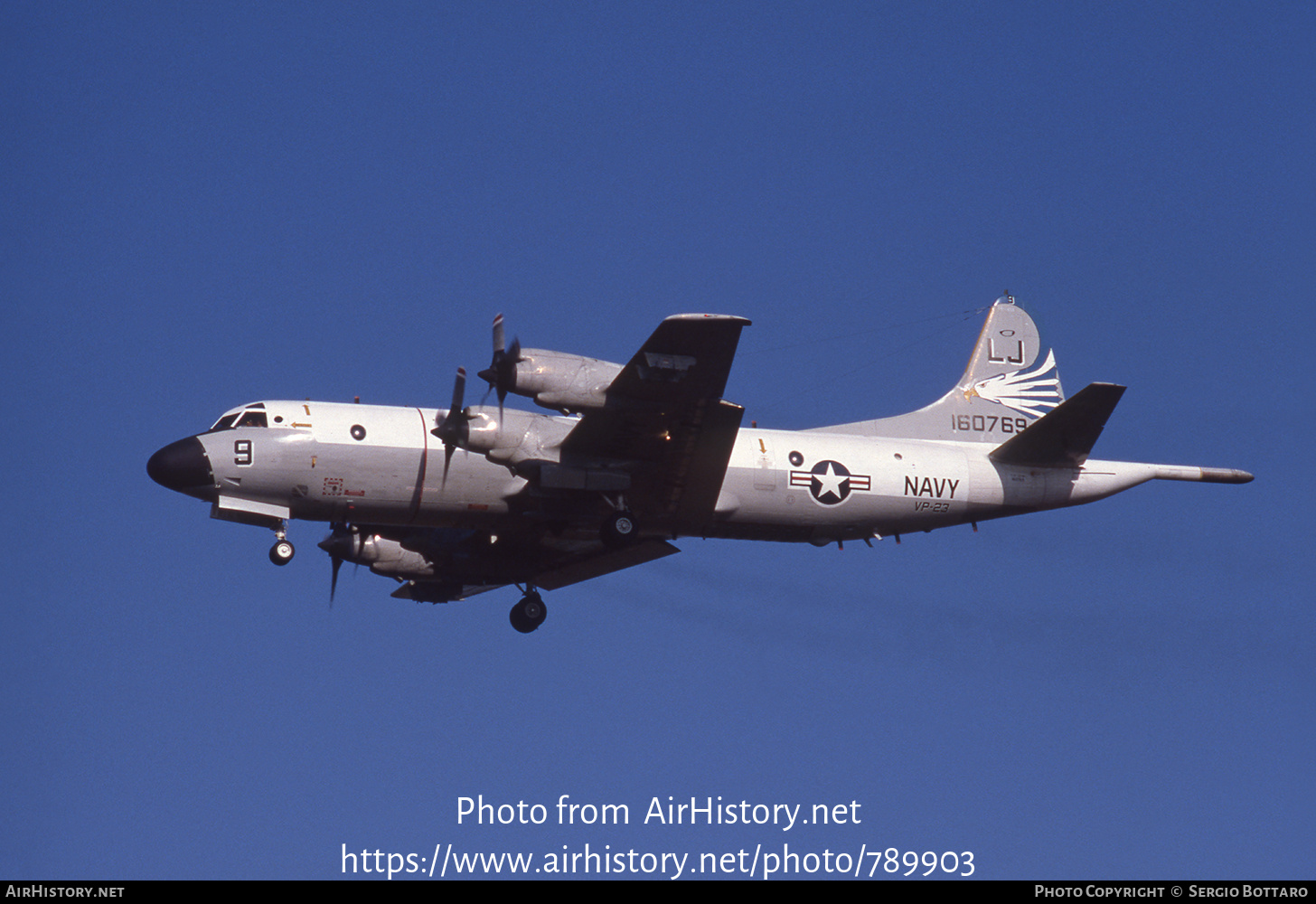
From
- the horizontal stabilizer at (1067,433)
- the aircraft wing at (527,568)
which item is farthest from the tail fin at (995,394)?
the aircraft wing at (527,568)

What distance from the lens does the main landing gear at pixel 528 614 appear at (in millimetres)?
26984

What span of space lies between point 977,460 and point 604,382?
734cm

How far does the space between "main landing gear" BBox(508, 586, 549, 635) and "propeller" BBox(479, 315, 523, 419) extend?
200 inches

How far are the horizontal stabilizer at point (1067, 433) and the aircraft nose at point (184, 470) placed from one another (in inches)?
498

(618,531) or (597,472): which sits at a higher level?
(597,472)

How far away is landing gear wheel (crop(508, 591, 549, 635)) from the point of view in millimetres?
26984

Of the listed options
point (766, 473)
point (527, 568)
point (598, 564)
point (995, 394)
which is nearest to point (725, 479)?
point (766, 473)

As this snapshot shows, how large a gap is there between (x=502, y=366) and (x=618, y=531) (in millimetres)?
3278

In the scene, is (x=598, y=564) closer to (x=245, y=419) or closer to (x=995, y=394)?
(x=245, y=419)

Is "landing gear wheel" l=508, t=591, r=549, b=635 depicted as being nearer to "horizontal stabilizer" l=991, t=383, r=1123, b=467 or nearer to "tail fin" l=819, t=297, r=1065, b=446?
"tail fin" l=819, t=297, r=1065, b=446

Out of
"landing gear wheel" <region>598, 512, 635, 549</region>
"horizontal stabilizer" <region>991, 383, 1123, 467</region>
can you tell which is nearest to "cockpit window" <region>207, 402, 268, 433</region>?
"landing gear wheel" <region>598, 512, 635, 549</region>

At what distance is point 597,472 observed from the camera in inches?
Answer: 945

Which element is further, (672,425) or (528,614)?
(528,614)
